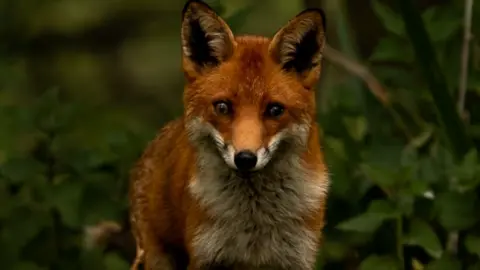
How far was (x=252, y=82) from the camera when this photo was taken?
6.16 meters

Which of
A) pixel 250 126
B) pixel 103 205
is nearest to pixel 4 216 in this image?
pixel 103 205

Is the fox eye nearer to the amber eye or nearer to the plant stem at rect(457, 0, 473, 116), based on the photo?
the amber eye

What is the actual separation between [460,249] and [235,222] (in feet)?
6.92

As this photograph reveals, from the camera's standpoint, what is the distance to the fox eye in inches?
242

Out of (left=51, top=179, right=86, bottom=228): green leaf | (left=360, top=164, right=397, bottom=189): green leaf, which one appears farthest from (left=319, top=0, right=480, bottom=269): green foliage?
(left=51, top=179, right=86, bottom=228): green leaf

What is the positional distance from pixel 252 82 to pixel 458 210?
6.96 feet

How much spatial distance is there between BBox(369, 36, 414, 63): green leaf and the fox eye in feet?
7.36

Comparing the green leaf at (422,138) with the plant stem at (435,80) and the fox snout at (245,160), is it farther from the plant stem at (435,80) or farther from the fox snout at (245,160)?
the fox snout at (245,160)

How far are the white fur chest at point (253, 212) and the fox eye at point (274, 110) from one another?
0.33 m

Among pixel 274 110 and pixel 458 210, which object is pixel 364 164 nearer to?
pixel 458 210

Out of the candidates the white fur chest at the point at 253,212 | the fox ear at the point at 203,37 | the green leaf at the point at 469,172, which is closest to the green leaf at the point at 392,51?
the green leaf at the point at 469,172

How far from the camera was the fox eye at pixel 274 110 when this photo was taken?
6.14 metres

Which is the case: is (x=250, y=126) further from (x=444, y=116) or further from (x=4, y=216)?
(x=4, y=216)

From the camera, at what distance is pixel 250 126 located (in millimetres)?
6008
